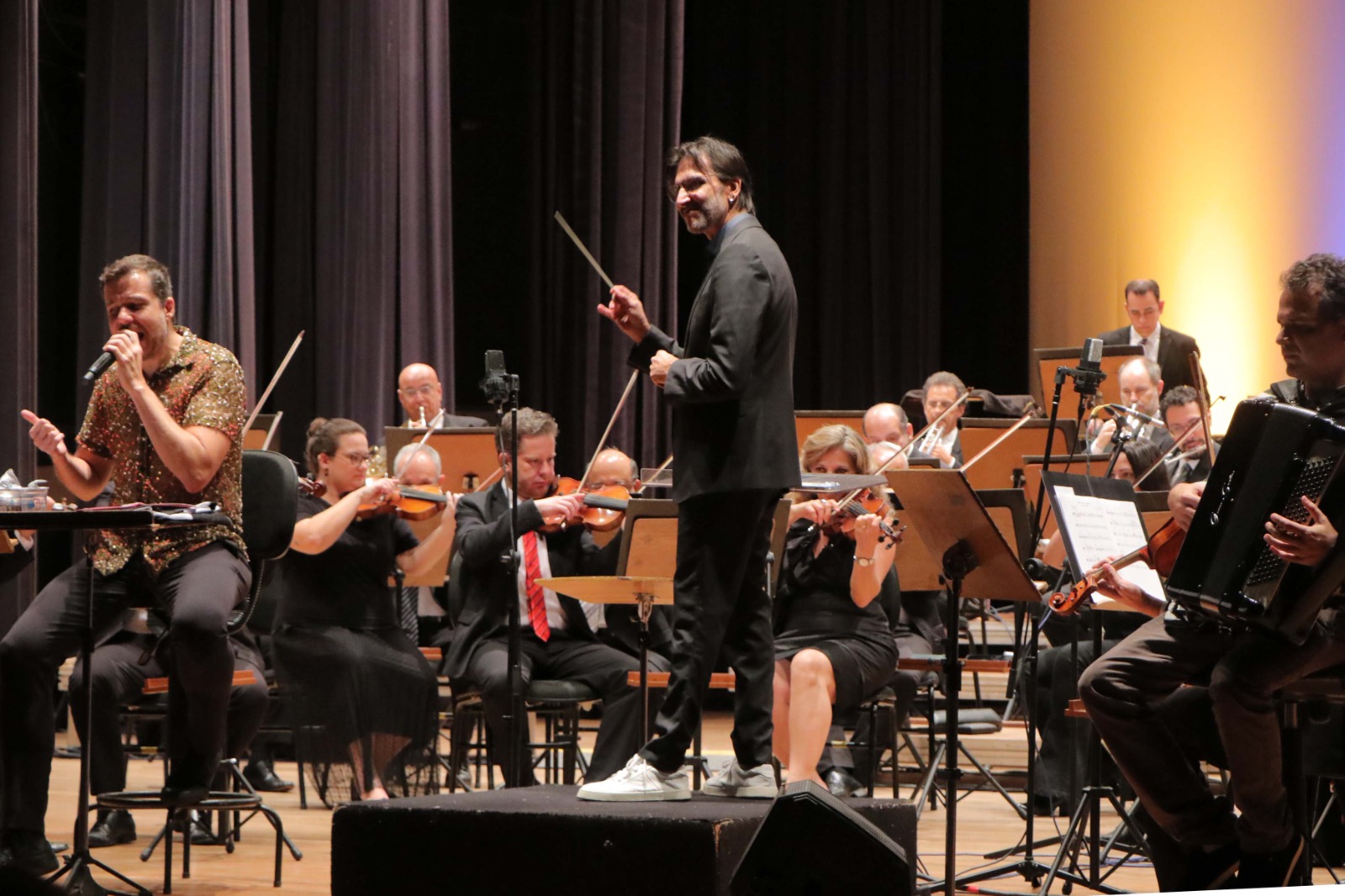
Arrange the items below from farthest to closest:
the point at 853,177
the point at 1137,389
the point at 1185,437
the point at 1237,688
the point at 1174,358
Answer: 1. the point at 853,177
2. the point at 1174,358
3. the point at 1137,389
4. the point at 1185,437
5. the point at 1237,688

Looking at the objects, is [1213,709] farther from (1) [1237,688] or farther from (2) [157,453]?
(2) [157,453]

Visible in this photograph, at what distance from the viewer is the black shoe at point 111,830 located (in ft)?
15.1

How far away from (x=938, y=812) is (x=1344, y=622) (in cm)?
230

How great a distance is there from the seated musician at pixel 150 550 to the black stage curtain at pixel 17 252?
147 centimetres

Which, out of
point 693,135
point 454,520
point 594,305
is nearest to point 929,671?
point 454,520

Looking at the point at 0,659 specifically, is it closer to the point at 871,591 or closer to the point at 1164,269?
the point at 871,591

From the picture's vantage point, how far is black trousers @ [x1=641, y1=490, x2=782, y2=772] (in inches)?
127

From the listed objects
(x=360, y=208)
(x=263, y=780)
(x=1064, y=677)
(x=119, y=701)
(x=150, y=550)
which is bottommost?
(x=263, y=780)

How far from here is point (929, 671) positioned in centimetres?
535

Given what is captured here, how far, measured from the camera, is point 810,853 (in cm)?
234

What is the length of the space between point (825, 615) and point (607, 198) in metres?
4.25

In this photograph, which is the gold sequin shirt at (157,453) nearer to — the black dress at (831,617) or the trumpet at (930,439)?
the black dress at (831,617)

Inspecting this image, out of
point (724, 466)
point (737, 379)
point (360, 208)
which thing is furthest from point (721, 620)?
point (360, 208)

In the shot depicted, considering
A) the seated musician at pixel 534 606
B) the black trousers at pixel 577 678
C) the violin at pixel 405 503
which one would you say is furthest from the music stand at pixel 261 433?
the black trousers at pixel 577 678
